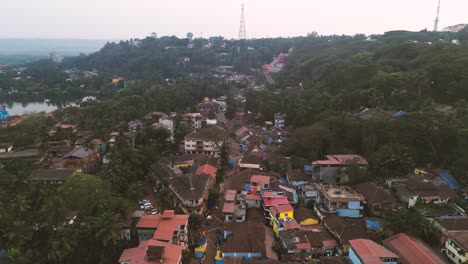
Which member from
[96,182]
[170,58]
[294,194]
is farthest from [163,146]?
[170,58]

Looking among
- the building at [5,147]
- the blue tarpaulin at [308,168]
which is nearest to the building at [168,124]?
the building at [5,147]

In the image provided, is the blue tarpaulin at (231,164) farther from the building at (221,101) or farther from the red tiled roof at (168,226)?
the building at (221,101)

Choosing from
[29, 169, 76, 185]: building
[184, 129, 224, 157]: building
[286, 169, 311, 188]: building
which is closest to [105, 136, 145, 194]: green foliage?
[29, 169, 76, 185]: building

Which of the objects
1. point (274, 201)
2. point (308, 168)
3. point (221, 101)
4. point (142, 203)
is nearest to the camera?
point (274, 201)

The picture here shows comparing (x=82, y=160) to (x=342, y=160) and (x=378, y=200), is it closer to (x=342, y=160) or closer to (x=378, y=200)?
(x=342, y=160)

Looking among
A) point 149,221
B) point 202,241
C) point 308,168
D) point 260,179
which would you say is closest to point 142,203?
point 149,221

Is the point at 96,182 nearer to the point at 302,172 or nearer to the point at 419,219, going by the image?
the point at 302,172
